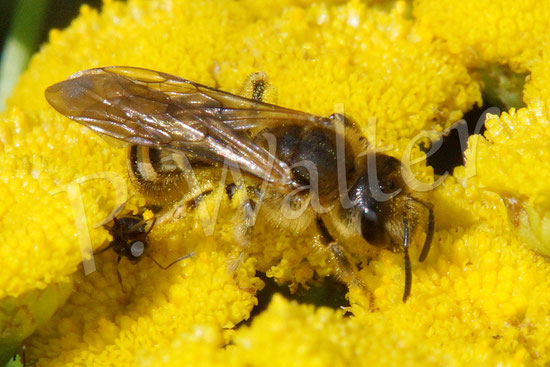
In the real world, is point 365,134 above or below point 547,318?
above

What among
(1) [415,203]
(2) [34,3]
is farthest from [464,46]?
(2) [34,3]

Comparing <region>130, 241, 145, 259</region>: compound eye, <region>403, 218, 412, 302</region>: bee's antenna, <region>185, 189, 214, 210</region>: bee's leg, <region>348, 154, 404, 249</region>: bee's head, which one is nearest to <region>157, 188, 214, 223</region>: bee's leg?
<region>185, 189, 214, 210</region>: bee's leg

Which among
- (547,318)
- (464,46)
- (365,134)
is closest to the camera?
(547,318)

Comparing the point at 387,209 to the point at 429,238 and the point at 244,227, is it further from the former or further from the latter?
the point at 244,227

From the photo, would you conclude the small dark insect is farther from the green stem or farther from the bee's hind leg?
the green stem

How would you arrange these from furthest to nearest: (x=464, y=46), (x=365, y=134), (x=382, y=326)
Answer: (x=464, y=46) < (x=365, y=134) < (x=382, y=326)

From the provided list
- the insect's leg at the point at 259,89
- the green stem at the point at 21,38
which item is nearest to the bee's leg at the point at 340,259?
the insect's leg at the point at 259,89

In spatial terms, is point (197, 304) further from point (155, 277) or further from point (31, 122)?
point (31, 122)

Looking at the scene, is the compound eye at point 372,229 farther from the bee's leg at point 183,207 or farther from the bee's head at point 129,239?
the bee's head at point 129,239
